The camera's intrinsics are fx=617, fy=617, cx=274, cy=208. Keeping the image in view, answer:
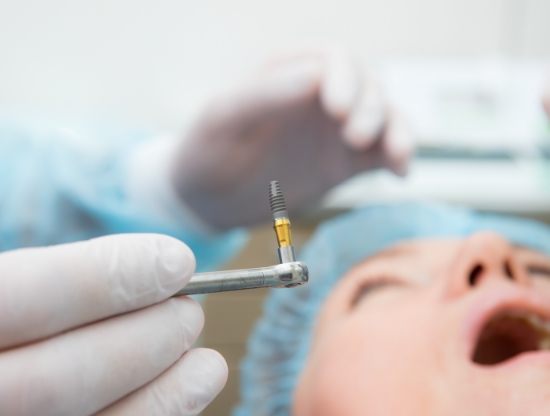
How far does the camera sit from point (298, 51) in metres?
1.44

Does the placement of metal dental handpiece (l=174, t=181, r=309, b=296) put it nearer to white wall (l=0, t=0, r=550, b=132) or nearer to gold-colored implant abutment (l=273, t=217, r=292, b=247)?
gold-colored implant abutment (l=273, t=217, r=292, b=247)

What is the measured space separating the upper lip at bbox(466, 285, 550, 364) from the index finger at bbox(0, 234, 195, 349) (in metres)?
0.43

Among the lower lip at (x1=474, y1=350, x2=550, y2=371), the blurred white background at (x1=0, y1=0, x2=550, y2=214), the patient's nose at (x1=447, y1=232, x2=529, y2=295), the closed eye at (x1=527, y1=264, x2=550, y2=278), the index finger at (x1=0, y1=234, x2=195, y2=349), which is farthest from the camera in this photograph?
the blurred white background at (x1=0, y1=0, x2=550, y2=214)

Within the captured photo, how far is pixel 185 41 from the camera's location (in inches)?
101

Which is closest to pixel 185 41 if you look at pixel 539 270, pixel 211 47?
pixel 211 47

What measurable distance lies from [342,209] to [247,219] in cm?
50

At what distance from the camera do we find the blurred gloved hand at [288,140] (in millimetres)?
1217

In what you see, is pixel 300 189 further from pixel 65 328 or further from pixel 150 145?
pixel 65 328

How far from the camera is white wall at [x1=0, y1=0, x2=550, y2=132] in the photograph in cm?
Result: 252

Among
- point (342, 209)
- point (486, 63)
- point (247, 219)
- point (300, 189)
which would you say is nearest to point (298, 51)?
point (300, 189)

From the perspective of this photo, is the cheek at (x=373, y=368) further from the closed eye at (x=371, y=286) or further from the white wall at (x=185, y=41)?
the white wall at (x=185, y=41)

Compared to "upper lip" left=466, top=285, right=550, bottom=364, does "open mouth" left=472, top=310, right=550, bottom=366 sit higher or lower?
lower

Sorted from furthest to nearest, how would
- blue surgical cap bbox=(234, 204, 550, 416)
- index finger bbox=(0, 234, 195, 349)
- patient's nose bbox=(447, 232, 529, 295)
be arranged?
blue surgical cap bbox=(234, 204, 550, 416)
patient's nose bbox=(447, 232, 529, 295)
index finger bbox=(0, 234, 195, 349)

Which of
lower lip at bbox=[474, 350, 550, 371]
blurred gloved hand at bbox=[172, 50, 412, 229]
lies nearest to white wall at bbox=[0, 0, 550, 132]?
blurred gloved hand at bbox=[172, 50, 412, 229]
